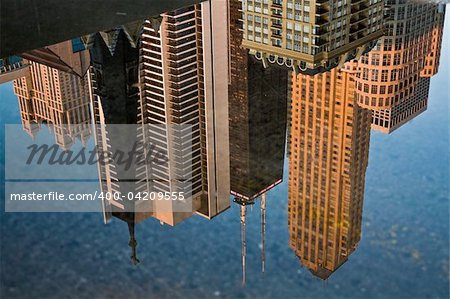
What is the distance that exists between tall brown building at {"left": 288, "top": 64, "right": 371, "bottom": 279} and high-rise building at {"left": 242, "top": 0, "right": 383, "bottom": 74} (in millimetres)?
2833

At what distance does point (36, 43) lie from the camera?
1259 inches

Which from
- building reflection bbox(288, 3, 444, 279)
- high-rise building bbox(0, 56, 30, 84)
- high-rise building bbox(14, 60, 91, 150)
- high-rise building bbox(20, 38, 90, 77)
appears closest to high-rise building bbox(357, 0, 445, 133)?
building reflection bbox(288, 3, 444, 279)

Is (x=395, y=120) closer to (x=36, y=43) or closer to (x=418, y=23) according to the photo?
(x=418, y=23)

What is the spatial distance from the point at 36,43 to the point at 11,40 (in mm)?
1193

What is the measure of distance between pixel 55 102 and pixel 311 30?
15084 millimetres

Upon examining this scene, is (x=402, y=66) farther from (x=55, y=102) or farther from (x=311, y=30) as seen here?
(x=55, y=102)

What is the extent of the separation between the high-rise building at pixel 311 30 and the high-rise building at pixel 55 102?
38.5 feet

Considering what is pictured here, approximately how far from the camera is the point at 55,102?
2819cm

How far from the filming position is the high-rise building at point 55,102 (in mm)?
26219

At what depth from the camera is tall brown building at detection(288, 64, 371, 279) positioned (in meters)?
21.4

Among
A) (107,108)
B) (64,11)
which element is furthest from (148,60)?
(107,108)

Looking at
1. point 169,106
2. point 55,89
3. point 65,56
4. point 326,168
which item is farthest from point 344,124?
point 65,56

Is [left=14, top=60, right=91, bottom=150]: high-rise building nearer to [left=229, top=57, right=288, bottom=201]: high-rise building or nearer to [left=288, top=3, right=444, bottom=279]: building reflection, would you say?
[left=229, top=57, right=288, bottom=201]: high-rise building

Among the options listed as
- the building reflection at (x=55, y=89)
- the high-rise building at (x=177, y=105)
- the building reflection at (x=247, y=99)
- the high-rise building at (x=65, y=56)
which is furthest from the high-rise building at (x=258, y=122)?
the high-rise building at (x=65, y=56)
